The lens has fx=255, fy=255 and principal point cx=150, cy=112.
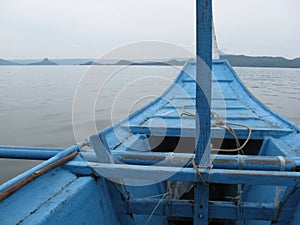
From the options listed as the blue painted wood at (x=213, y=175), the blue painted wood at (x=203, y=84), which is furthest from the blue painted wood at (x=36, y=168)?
the blue painted wood at (x=203, y=84)

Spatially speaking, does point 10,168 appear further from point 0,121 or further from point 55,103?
point 55,103

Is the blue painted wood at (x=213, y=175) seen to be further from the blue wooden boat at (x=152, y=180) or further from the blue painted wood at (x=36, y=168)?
the blue painted wood at (x=36, y=168)

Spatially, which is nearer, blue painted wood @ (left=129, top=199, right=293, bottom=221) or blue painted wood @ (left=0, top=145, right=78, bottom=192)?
blue painted wood @ (left=0, top=145, right=78, bottom=192)

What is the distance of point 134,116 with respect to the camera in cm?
340

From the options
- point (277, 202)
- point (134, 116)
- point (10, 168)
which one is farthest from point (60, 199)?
point (10, 168)

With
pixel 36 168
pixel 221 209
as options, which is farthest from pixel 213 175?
pixel 36 168

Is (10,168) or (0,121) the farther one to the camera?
(0,121)

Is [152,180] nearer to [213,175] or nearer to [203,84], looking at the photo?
[213,175]

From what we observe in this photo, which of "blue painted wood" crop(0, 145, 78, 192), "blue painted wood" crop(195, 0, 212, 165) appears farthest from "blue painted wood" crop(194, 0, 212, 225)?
"blue painted wood" crop(0, 145, 78, 192)

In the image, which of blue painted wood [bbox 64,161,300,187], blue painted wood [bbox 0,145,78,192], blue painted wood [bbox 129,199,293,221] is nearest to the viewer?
blue painted wood [bbox 0,145,78,192]

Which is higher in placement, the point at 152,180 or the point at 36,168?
the point at 36,168

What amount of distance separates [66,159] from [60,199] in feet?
1.26

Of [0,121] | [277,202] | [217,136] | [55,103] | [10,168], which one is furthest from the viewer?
[55,103]

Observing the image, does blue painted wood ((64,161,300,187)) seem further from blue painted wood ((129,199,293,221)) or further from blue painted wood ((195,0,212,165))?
blue painted wood ((129,199,293,221))
